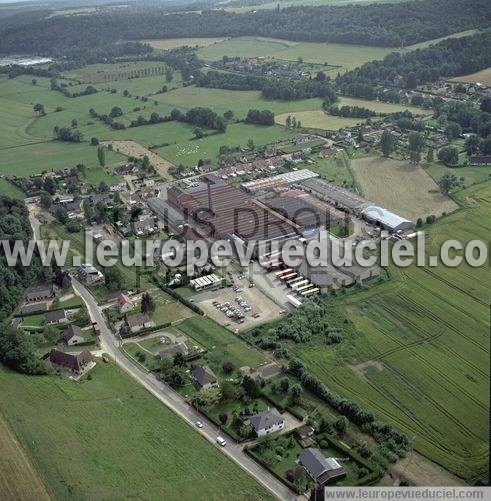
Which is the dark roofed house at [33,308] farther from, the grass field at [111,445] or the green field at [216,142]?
the green field at [216,142]

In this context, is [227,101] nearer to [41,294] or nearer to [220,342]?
[41,294]

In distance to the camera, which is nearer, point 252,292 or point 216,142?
point 252,292

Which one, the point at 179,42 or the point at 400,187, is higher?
the point at 179,42

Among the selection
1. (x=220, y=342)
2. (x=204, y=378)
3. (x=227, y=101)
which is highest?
(x=227, y=101)

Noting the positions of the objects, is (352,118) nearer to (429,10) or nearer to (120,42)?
(429,10)

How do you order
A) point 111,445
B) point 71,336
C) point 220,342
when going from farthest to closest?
1. point 71,336
2. point 220,342
3. point 111,445

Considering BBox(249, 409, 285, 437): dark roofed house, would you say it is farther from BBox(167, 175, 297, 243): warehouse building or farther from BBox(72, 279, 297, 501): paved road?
BBox(167, 175, 297, 243): warehouse building

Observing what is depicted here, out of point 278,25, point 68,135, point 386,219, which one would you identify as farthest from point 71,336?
point 278,25
